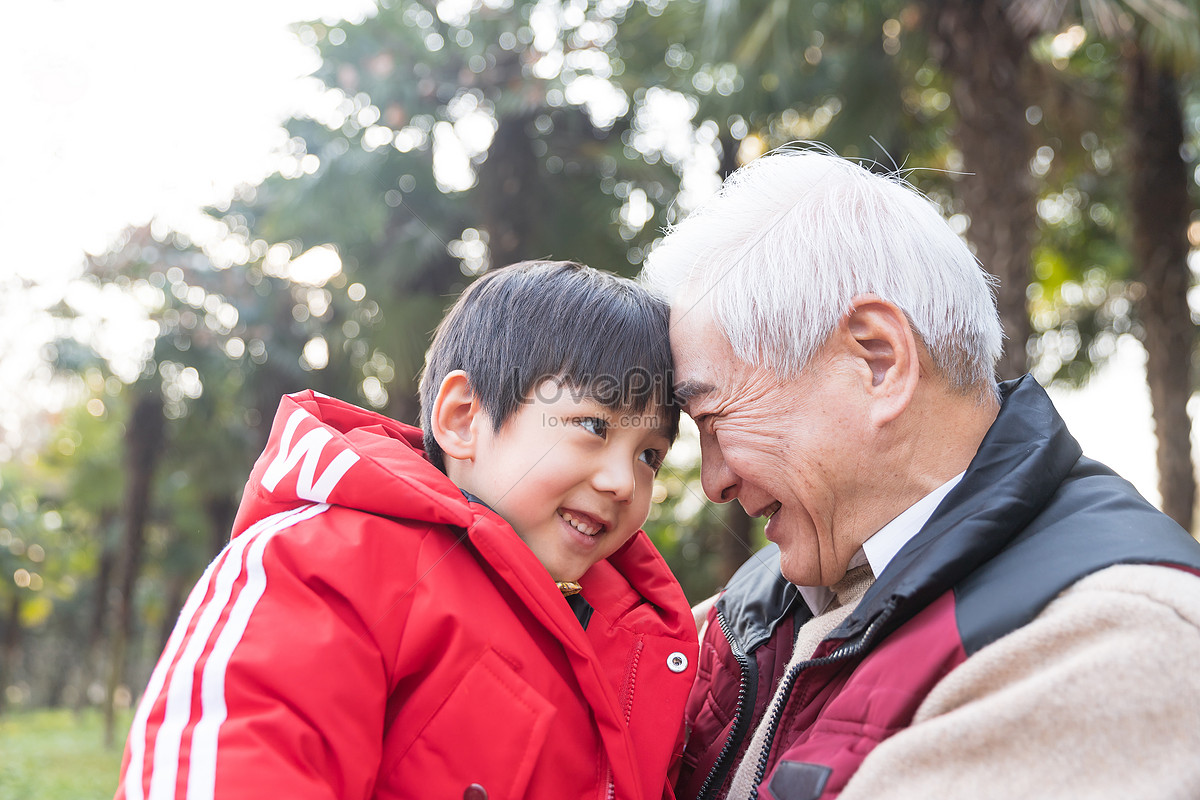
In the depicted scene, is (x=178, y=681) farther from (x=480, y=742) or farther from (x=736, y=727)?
(x=736, y=727)

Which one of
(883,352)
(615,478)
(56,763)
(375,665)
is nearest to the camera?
(375,665)

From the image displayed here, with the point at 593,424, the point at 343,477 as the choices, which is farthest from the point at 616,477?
the point at 343,477

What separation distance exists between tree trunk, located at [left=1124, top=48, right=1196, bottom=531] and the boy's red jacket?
7193 millimetres

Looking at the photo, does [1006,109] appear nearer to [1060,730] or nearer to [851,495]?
[851,495]

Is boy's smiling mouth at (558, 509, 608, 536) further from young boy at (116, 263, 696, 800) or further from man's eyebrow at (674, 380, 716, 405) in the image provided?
man's eyebrow at (674, 380, 716, 405)

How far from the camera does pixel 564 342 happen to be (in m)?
1.62

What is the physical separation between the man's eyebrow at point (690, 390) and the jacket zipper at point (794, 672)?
517 millimetres

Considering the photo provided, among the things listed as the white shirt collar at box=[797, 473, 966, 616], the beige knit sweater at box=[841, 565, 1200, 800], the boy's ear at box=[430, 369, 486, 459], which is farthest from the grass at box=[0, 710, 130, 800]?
the beige knit sweater at box=[841, 565, 1200, 800]

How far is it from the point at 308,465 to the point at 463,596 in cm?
32

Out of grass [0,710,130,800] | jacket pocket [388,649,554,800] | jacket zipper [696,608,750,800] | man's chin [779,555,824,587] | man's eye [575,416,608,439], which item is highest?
man's eye [575,416,608,439]

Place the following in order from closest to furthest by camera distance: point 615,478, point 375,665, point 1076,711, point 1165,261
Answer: point 1076,711 → point 375,665 → point 615,478 → point 1165,261

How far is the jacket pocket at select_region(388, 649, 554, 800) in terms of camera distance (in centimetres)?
123

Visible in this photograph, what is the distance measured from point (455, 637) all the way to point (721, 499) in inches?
24.4

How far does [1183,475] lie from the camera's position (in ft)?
23.0
